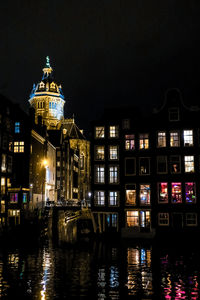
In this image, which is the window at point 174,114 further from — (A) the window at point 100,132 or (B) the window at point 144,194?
(B) the window at point 144,194

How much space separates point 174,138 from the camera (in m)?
51.1

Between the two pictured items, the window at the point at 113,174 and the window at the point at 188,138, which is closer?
the window at the point at 188,138

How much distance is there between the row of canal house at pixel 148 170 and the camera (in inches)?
1953

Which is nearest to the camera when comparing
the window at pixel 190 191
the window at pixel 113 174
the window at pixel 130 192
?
the window at pixel 190 191

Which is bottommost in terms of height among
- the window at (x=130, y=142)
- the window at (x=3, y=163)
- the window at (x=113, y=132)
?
the window at (x=3, y=163)

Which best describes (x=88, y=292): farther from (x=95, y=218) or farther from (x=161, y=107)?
(x=161, y=107)

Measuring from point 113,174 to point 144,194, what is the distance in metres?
5.40

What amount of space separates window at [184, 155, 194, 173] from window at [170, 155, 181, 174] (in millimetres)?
959

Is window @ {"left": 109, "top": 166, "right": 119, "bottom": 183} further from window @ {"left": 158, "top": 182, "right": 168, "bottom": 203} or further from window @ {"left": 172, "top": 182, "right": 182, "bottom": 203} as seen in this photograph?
window @ {"left": 172, "top": 182, "right": 182, "bottom": 203}

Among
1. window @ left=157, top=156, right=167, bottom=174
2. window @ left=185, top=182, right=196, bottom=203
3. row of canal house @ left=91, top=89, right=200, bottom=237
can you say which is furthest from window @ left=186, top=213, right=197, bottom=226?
window @ left=157, top=156, right=167, bottom=174

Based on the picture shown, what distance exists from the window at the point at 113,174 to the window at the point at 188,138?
10.4 metres

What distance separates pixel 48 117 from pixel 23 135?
321 ft

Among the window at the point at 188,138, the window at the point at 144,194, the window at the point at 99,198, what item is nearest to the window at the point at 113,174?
the window at the point at 99,198

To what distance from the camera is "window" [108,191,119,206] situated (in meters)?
51.9
